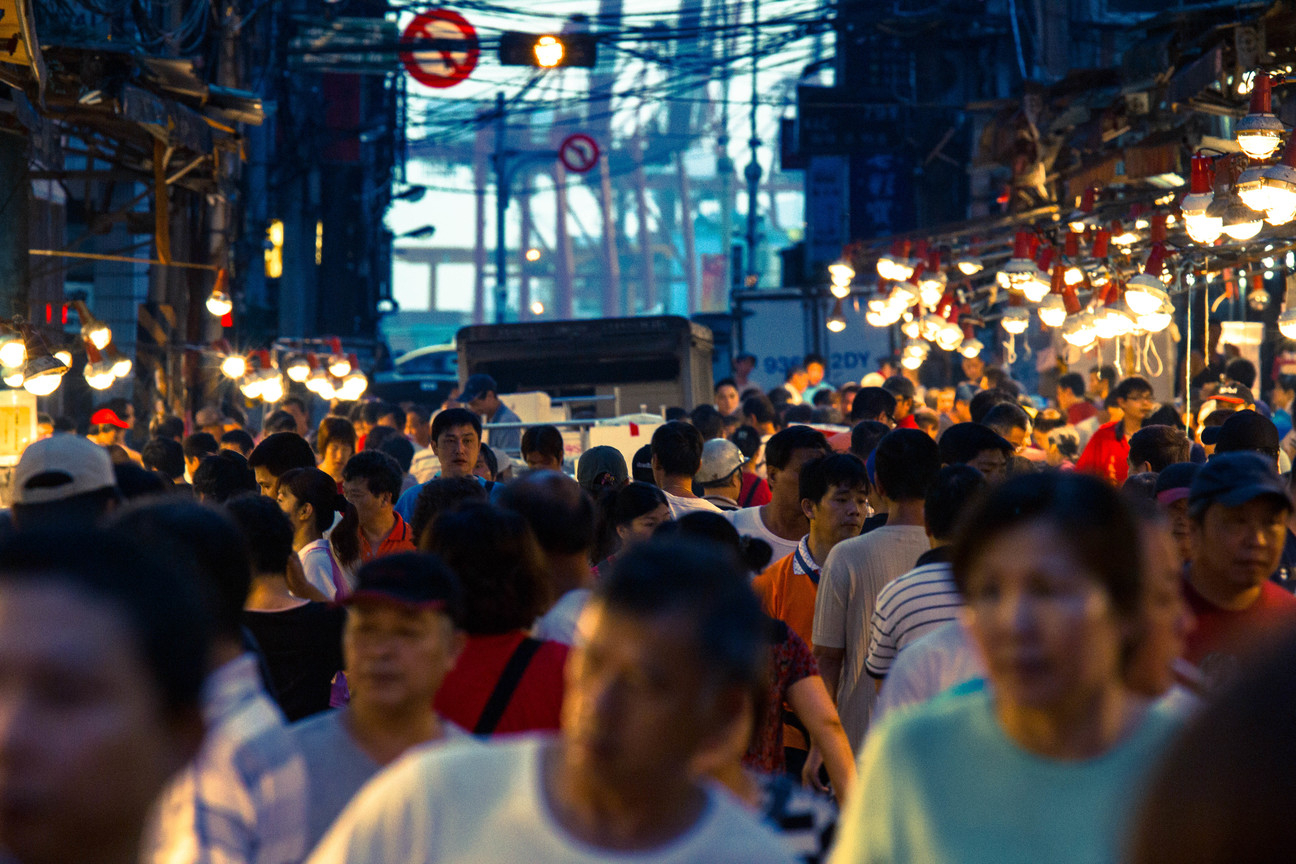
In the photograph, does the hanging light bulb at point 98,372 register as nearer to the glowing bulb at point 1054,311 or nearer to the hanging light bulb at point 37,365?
the hanging light bulb at point 37,365

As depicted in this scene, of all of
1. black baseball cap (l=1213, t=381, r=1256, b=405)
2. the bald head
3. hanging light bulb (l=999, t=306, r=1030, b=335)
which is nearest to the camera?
the bald head

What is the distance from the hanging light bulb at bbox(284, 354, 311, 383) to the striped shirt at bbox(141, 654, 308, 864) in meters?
13.3

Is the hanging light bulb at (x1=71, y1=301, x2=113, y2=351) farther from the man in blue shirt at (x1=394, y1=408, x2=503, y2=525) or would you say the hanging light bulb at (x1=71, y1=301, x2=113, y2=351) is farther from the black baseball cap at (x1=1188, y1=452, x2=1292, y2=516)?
the black baseball cap at (x1=1188, y1=452, x2=1292, y2=516)

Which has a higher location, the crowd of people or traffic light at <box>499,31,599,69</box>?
traffic light at <box>499,31,599,69</box>

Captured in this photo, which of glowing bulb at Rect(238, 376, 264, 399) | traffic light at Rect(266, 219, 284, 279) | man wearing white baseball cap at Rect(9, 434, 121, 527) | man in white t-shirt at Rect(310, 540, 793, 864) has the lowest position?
man in white t-shirt at Rect(310, 540, 793, 864)

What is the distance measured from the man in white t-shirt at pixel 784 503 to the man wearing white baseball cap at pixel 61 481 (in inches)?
114

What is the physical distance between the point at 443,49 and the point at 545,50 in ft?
4.34

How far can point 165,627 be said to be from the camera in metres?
1.72

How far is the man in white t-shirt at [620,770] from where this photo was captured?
6.23ft

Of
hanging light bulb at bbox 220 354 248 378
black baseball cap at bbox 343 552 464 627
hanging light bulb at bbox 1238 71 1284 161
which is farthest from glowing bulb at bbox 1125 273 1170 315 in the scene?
hanging light bulb at bbox 220 354 248 378

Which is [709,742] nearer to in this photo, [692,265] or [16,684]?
[16,684]

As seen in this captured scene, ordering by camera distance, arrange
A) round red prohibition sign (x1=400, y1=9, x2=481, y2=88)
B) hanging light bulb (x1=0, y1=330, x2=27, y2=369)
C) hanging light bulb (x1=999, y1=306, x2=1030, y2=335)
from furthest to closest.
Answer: round red prohibition sign (x1=400, y1=9, x2=481, y2=88) < hanging light bulb (x1=999, y1=306, x2=1030, y2=335) < hanging light bulb (x1=0, y1=330, x2=27, y2=369)

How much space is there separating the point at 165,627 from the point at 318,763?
106 centimetres

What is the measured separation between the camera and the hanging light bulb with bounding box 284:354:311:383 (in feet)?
51.8
